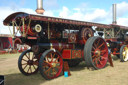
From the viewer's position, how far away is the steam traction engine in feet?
18.3

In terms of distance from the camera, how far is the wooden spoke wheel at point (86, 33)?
724 centimetres

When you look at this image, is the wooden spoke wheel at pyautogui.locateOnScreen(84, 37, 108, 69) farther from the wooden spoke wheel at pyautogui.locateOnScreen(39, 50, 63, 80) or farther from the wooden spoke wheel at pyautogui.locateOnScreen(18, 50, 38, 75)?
the wooden spoke wheel at pyautogui.locateOnScreen(18, 50, 38, 75)

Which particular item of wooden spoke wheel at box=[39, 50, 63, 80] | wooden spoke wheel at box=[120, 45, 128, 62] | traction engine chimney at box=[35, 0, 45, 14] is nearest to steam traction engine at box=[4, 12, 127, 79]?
wooden spoke wheel at box=[39, 50, 63, 80]

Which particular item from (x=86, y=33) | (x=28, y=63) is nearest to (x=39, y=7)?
(x=86, y=33)

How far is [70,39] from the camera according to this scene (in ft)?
22.9

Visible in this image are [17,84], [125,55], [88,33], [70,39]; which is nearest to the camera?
[17,84]

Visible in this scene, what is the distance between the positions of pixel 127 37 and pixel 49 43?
6755 mm

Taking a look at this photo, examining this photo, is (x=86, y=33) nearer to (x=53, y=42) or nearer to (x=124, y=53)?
(x=53, y=42)

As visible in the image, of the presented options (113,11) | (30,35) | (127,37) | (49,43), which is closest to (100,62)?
(49,43)

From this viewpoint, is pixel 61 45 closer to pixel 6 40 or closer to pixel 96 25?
pixel 96 25

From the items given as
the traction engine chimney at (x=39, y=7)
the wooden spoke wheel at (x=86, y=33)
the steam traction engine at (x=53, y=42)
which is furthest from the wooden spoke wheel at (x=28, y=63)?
the traction engine chimney at (x=39, y=7)

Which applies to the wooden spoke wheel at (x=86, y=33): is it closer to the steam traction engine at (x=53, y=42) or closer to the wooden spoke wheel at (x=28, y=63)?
the steam traction engine at (x=53, y=42)

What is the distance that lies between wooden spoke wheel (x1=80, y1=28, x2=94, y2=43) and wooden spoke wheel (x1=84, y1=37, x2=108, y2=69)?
44 centimetres

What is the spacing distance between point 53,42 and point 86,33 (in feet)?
6.40
